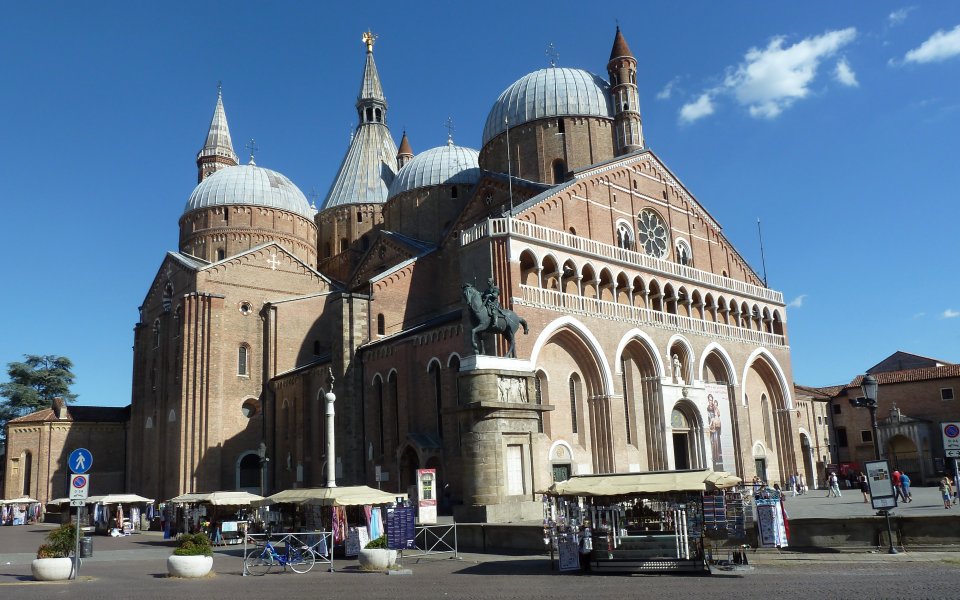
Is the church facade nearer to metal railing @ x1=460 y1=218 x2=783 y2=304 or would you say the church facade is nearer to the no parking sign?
metal railing @ x1=460 y1=218 x2=783 y2=304

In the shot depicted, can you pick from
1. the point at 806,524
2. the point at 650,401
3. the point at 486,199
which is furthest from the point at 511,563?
the point at 486,199

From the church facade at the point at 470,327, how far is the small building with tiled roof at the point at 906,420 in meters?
10.0

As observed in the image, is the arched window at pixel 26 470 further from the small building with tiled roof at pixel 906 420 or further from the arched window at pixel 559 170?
the small building with tiled roof at pixel 906 420

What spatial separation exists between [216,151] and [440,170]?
97.8ft

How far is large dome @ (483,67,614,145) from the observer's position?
41125mm

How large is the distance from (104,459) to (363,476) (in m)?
23.0

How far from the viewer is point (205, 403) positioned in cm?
4000

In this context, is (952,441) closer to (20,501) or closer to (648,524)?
(648,524)

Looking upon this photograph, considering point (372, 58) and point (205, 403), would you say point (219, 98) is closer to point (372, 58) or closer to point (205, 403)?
point (372, 58)

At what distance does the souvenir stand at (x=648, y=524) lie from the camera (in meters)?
13.9

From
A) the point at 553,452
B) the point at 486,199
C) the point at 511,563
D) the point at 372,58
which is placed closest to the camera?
the point at 511,563

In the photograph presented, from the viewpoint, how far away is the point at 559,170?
4062cm

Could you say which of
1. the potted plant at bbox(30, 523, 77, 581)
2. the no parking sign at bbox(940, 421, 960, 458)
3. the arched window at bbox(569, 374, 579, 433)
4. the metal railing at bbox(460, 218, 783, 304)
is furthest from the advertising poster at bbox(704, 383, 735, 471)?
the potted plant at bbox(30, 523, 77, 581)

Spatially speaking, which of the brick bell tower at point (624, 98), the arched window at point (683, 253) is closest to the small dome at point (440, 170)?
the brick bell tower at point (624, 98)
